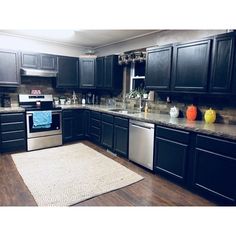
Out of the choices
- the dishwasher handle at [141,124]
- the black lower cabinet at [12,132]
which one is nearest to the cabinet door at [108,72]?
the dishwasher handle at [141,124]

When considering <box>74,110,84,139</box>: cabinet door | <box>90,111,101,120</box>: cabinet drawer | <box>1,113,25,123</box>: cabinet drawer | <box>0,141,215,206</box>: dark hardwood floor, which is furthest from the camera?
<box>74,110,84,139</box>: cabinet door

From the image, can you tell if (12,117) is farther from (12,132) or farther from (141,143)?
(141,143)

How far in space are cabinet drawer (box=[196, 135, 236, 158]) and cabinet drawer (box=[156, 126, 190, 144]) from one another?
185 mm

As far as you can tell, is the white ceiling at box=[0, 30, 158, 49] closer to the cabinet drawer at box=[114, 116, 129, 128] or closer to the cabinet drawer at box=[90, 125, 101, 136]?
the cabinet drawer at box=[114, 116, 129, 128]

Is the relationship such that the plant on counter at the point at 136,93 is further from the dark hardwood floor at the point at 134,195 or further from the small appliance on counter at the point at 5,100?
the small appliance on counter at the point at 5,100

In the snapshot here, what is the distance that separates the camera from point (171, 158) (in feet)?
9.41

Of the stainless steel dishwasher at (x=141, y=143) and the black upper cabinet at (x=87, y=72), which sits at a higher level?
the black upper cabinet at (x=87, y=72)

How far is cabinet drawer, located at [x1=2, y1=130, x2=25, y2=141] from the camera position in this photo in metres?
3.92

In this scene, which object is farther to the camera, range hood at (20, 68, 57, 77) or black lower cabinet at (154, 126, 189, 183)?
range hood at (20, 68, 57, 77)

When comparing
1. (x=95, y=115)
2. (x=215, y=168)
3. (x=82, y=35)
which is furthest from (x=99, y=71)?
(x=215, y=168)

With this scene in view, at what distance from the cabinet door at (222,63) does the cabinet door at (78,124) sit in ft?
10.3

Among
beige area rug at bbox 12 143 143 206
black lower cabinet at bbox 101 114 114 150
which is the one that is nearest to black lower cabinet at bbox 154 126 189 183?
beige area rug at bbox 12 143 143 206

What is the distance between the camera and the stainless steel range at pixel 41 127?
414 centimetres
